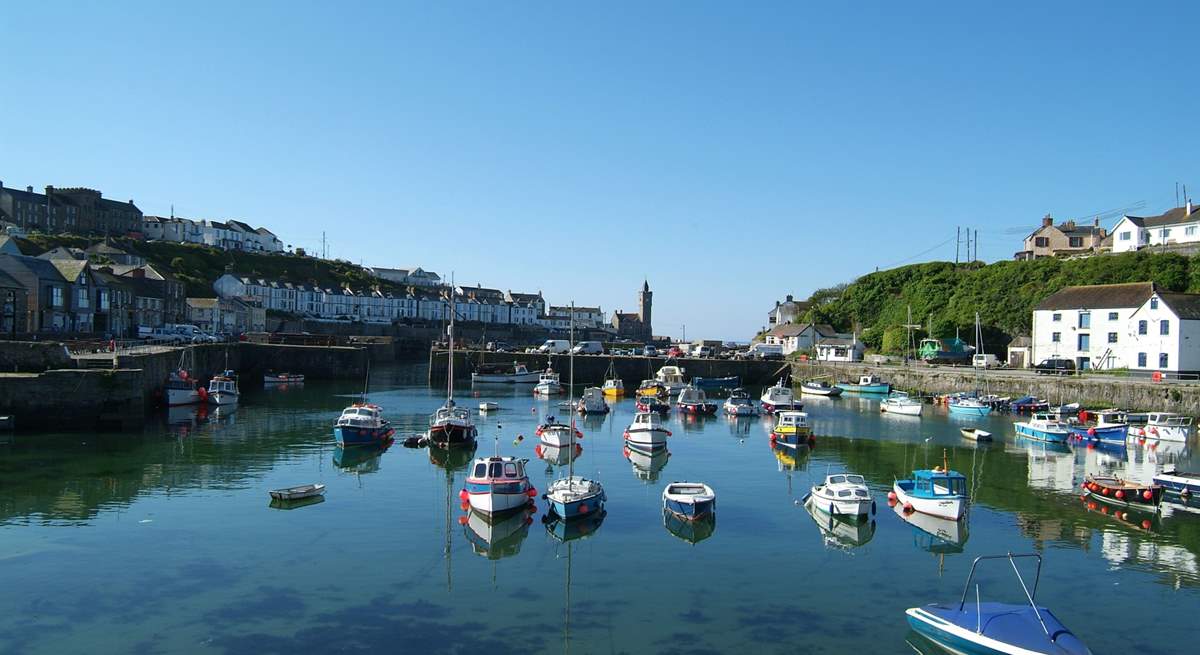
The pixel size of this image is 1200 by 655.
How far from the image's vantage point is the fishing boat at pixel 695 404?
2645 inches

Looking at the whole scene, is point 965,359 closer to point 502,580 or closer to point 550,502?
point 550,502

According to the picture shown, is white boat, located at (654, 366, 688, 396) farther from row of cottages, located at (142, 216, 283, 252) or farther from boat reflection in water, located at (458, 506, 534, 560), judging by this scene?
row of cottages, located at (142, 216, 283, 252)

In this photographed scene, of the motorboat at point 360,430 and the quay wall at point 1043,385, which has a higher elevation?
the quay wall at point 1043,385

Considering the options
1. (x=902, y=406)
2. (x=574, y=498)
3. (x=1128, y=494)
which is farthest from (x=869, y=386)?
(x=574, y=498)

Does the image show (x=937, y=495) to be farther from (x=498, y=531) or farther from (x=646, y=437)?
(x=646, y=437)

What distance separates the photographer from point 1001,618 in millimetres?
17531

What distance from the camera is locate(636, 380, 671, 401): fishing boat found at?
7712 centimetres

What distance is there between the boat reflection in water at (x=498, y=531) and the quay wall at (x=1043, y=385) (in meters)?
50.3

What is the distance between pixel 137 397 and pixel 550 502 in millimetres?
32860

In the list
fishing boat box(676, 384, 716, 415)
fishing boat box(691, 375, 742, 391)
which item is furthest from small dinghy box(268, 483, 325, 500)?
fishing boat box(691, 375, 742, 391)

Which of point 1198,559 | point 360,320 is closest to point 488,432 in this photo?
point 1198,559

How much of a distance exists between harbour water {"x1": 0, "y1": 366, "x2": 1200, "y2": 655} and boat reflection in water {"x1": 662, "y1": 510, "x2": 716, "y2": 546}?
0.12 meters

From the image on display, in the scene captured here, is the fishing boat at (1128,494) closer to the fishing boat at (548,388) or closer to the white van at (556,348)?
the fishing boat at (548,388)

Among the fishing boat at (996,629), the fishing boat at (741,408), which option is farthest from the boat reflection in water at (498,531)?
the fishing boat at (741,408)
